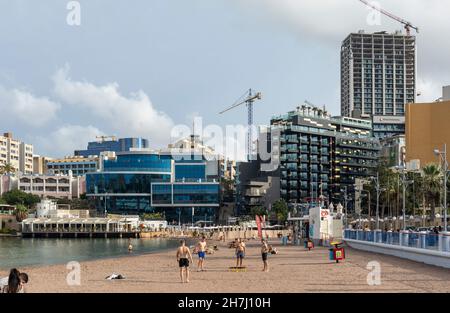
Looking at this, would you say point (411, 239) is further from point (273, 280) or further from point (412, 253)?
point (273, 280)

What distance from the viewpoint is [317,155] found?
6998 inches

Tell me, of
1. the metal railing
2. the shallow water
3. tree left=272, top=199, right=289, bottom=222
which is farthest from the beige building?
the metal railing

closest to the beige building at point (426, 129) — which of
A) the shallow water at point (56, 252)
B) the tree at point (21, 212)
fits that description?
the shallow water at point (56, 252)

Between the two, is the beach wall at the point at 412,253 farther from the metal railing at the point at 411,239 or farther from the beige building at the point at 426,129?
the beige building at the point at 426,129

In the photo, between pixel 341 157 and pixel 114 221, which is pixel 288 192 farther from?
pixel 114 221

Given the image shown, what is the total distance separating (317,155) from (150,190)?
44.8 m

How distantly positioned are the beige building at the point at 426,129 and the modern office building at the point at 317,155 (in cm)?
3405

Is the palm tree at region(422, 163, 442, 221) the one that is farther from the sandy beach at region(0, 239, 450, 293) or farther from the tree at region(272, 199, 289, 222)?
the tree at region(272, 199, 289, 222)

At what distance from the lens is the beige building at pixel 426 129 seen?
128 m

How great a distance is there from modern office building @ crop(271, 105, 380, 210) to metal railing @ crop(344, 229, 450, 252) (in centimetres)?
11265

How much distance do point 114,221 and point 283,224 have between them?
129 ft

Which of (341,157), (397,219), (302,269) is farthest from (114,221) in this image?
(302,269)

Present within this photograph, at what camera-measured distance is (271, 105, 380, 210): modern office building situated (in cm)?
17275
